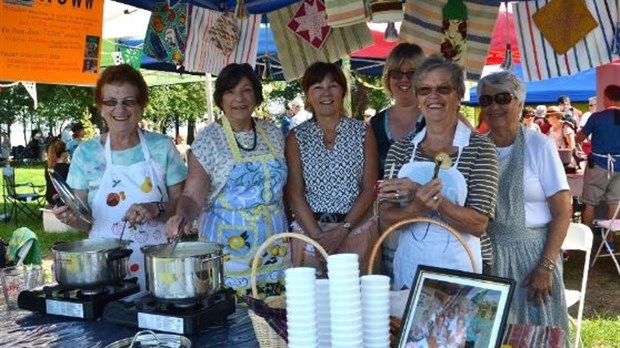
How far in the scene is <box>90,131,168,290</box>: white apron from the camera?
2666 millimetres

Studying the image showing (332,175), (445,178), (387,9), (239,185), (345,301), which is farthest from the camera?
(387,9)

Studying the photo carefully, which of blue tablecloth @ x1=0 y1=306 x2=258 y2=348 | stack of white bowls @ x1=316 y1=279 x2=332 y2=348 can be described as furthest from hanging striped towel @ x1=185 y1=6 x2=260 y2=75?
stack of white bowls @ x1=316 y1=279 x2=332 y2=348

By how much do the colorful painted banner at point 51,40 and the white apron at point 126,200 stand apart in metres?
1.23

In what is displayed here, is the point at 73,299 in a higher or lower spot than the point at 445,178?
lower

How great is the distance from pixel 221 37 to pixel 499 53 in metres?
2.38

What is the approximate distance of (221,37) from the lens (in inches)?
187

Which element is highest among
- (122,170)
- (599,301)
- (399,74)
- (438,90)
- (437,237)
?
(399,74)

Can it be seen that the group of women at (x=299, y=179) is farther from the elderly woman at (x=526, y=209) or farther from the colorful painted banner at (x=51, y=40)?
the colorful painted banner at (x=51, y=40)

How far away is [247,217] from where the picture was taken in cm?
273

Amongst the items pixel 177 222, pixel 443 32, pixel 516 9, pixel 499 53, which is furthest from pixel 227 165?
pixel 499 53

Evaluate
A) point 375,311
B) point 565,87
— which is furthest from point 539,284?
point 565,87

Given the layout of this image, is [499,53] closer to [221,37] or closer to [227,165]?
[221,37]

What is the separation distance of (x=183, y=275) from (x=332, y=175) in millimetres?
1178

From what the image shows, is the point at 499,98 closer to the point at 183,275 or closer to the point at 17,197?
the point at 183,275
